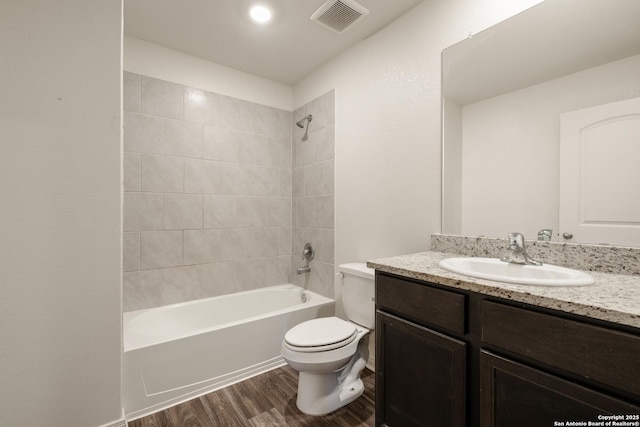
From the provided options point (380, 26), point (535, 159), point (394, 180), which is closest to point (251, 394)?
point (394, 180)

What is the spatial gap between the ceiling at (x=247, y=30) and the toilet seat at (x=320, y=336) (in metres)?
2.00

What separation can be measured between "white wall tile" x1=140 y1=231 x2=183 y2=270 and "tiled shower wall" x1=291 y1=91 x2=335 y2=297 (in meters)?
1.09

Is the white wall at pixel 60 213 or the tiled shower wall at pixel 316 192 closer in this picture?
the white wall at pixel 60 213

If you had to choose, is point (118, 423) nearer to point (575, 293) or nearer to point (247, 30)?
point (575, 293)

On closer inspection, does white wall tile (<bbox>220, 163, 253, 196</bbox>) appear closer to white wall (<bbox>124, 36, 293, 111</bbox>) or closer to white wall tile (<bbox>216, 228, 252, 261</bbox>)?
white wall tile (<bbox>216, 228, 252, 261</bbox>)

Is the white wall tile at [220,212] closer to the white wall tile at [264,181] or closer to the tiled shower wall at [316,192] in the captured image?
the white wall tile at [264,181]

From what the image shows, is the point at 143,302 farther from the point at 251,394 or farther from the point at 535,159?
the point at 535,159

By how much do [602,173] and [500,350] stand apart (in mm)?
825

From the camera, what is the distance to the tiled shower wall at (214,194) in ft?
7.12

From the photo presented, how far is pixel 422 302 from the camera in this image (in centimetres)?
110

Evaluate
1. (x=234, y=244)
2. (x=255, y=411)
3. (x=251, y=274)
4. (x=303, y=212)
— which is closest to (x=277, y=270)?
(x=251, y=274)

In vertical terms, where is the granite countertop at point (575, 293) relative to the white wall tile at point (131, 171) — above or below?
below

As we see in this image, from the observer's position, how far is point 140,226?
217 cm

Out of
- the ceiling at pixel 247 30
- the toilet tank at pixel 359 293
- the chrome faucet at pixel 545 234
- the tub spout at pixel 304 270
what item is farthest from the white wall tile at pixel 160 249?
the chrome faucet at pixel 545 234
